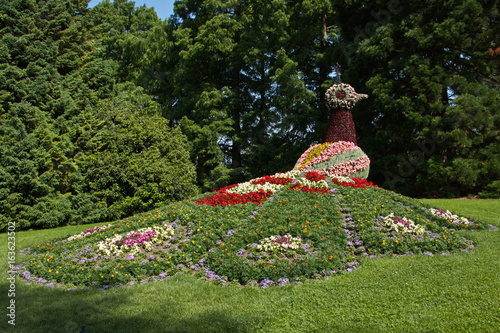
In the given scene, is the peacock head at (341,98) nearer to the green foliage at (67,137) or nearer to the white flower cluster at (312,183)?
the white flower cluster at (312,183)

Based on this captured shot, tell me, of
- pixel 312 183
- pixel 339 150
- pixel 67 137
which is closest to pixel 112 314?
pixel 312 183

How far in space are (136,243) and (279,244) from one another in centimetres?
243

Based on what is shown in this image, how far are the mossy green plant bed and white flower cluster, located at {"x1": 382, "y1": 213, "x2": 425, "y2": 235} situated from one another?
18mm

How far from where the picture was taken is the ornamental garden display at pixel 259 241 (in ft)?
17.1

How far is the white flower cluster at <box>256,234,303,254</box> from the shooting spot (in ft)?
18.8

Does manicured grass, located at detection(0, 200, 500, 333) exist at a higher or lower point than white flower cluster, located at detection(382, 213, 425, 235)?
lower

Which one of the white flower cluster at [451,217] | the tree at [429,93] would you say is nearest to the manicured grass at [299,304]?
the white flower cluster at [451,217]

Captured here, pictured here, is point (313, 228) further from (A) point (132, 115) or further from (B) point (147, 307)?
(A) point (132, 115)

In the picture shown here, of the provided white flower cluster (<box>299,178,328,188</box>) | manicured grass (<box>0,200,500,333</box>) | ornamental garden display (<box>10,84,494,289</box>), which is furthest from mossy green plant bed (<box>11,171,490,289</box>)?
white flower cluster (<box>299,178,328,188</box>)

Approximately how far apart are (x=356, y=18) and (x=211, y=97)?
27.4 feet

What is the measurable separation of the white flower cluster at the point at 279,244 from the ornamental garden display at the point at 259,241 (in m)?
0.02

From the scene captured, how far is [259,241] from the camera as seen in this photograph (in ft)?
19.9

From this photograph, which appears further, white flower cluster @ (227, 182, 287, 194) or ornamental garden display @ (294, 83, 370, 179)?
ornamental garden display @ (294, 83, 370, 179)

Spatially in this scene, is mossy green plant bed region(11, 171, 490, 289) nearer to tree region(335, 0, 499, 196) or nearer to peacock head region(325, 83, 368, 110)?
peacock head region(325, 83, 368, 110)
